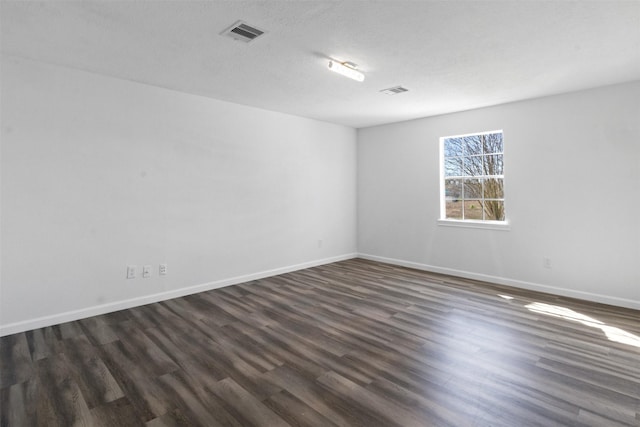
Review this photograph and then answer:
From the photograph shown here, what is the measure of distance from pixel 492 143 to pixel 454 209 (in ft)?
3.86

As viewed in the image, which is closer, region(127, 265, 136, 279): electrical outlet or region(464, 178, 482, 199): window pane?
region(127, 265, 136, 279): electrical outlet

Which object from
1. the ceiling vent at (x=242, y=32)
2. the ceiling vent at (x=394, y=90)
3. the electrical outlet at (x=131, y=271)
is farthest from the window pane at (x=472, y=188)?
the electrical outlet at (x=131, y=271)

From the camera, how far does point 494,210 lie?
202 inches

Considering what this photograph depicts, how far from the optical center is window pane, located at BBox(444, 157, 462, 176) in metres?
5.31

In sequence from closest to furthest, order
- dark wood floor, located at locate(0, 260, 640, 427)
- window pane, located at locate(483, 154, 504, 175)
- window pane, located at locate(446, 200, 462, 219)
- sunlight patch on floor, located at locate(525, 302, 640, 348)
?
dark wood floor, located at locate(0, 260, 640, 427)
sunlight patch on floor, located at locate(525, 302, 640, 348)
window pane, located at locate(483, 154, 504, 175)
window pane, located at locate(446, 200, 462, 219)

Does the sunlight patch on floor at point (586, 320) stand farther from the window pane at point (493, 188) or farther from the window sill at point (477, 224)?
the window pane at point (493, 188)

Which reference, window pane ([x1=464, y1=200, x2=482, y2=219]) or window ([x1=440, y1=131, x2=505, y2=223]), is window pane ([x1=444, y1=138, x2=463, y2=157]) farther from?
window pane ([x1=464, y1=200, x2=482, y2=219])

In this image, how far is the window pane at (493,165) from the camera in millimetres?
4934

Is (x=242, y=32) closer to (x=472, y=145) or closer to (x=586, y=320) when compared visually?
(x=472, y=145)

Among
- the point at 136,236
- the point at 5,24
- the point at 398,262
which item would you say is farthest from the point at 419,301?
the point at 5,24

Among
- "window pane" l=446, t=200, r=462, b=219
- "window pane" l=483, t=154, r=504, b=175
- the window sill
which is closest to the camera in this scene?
the window sill

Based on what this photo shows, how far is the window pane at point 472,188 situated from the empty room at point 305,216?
0.13ft

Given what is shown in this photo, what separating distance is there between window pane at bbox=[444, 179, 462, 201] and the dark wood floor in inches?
77.6

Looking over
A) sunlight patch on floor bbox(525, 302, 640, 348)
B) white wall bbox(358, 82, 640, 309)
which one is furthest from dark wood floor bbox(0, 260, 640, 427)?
white wall bbox(358, 82, 640, 309)
